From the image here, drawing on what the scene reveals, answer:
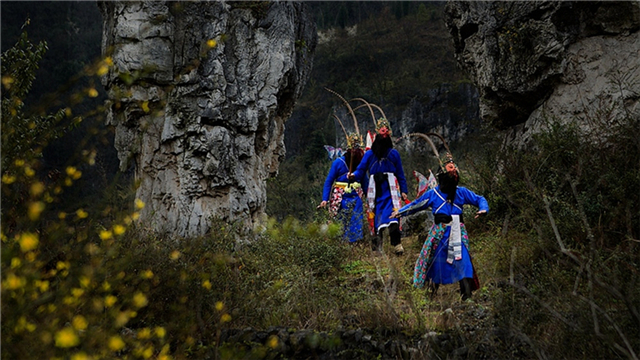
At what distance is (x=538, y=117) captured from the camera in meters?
6.98

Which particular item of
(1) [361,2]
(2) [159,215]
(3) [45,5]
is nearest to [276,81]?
(2) [159,215]

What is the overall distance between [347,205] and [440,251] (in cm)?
266

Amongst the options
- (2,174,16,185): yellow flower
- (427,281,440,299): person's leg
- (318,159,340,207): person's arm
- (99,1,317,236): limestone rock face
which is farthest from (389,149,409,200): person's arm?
(2,174,16,185): yellow flower

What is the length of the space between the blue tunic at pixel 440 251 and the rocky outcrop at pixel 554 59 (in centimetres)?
241

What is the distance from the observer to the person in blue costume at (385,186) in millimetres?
6145

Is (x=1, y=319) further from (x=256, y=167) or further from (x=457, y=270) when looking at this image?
(x=256, y=167)

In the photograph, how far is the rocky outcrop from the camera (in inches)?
245


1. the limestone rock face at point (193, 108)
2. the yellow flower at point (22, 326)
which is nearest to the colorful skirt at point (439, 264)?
the limestone rock face at point (193, 108)

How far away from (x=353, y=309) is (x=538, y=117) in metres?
4.80

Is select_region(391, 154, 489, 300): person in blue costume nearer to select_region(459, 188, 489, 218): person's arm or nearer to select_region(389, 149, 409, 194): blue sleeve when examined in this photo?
select_region(459, 188, 489, 218): person's arm

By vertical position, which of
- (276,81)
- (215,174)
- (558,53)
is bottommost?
(215,174)

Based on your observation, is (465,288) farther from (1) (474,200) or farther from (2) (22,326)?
(2) (22,326)

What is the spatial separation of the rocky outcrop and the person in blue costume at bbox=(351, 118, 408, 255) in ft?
7.16

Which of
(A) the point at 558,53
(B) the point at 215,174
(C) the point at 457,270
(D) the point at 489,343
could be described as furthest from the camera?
(B) the point at 215,174
